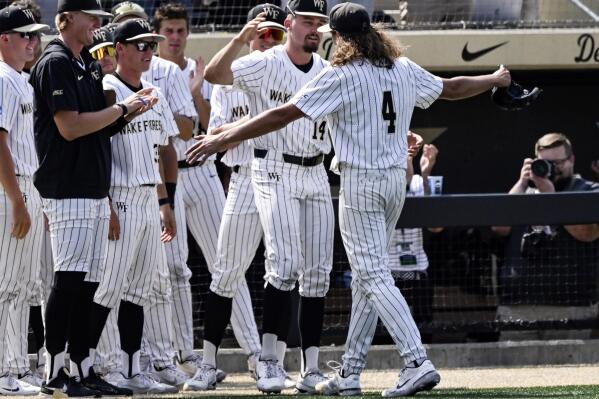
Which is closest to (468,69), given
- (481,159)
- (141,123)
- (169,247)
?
(481,159)

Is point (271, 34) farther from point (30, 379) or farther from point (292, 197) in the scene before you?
point (30, 379)

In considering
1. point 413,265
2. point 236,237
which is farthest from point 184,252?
point 413,265

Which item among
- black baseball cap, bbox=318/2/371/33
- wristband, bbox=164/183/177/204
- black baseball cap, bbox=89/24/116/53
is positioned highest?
black baseball cap, bbox=89/24/116/53

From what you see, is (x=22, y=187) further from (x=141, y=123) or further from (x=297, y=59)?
(x=297, y=59)

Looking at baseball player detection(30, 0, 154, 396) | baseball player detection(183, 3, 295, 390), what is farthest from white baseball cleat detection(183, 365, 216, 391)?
baseball player detection(30, 0, 154, 396)

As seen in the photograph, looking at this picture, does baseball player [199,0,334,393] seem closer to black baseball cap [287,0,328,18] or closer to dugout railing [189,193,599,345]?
black baseball cap [287,0,328,18]

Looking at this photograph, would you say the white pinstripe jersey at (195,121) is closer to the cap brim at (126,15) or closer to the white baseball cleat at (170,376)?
the cap brim at (126,15)

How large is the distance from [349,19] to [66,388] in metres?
1.96

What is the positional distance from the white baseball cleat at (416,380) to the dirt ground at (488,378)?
3.46 feet

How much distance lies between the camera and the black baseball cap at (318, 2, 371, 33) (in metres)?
5.45

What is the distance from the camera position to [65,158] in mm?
5473

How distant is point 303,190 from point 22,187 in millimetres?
1354

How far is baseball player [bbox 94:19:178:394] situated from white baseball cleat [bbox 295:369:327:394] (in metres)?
0.65

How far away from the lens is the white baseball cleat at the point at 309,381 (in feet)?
19.8
